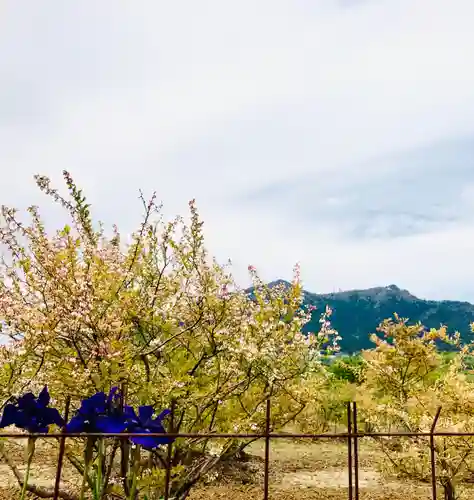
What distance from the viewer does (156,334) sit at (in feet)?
17.3

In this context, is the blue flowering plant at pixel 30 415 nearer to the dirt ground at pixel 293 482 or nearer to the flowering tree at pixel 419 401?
the flowering tree at pixel 419 401

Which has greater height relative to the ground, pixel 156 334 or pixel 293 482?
pixel 156 334


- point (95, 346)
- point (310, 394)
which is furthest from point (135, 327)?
point (310, 394)

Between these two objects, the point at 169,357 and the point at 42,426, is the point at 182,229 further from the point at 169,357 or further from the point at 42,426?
the point at 42,426

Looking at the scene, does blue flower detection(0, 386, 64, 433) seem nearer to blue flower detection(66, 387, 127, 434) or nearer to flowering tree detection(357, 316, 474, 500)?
blue flower detection(66, 387, 127, 434)

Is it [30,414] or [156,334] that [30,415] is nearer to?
[30,414]

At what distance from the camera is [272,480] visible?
11.1 meters

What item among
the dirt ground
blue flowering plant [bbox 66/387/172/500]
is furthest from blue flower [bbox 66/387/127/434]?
the dirt ground

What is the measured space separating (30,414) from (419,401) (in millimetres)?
5552

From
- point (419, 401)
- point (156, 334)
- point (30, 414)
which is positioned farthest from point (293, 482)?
point (30, 414)

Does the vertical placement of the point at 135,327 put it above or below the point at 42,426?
above

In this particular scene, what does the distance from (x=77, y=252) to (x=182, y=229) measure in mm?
989

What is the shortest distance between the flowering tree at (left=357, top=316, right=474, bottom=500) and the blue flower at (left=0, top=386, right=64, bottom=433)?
487 centimetres

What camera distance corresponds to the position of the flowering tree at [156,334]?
174 inches
